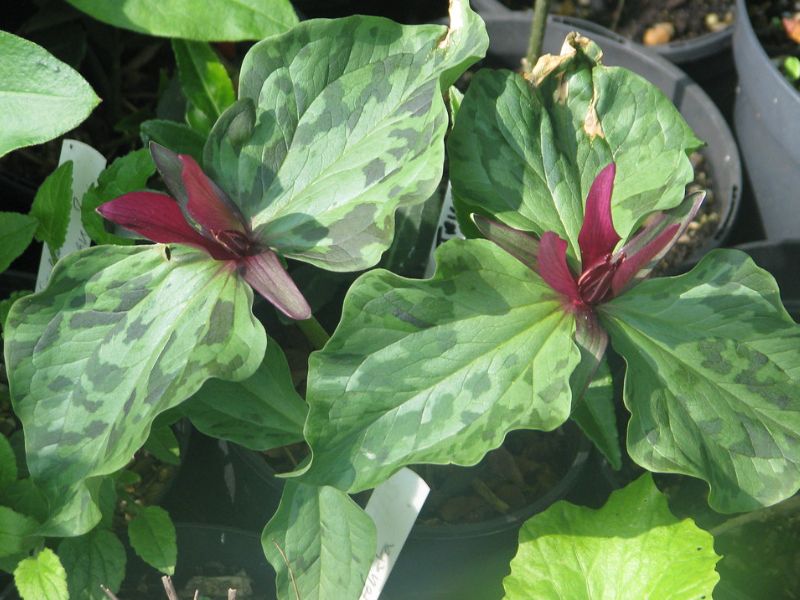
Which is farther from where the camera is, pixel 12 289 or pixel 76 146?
pixel 12 289

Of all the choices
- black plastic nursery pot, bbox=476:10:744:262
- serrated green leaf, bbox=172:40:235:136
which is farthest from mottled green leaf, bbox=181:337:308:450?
black plastic nursery pot, bbox=476:10:744:262

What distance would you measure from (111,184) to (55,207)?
67mm

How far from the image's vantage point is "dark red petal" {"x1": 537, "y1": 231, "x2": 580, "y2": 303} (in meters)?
0.67

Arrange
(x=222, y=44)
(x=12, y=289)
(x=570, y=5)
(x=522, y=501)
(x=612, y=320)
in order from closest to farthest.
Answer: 1. (x=612, y=320)
2. (x=522, y=501)
3. (x=12, y=289)
4. (x=222, y=44)
5. (x=570, y=5)

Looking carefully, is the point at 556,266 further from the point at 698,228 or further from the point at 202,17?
the point at 698,228

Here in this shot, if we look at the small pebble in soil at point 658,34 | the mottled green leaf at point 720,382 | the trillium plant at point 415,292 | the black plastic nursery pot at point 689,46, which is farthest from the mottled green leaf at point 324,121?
the small pebble in soil at point 658,34

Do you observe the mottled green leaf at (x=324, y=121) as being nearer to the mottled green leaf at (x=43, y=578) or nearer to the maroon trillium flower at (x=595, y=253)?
the maroon trillium flower at (x=595, y=253)

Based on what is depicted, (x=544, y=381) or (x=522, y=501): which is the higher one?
(x=544, y=381)

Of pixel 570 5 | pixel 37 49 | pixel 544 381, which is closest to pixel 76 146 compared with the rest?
pixel 37 49

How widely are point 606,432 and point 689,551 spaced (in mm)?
127

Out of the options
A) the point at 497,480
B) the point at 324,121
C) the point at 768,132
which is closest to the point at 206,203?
the point at 324,121

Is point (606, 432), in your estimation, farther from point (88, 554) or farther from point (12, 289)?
point (12, 289)

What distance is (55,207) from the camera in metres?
0.95

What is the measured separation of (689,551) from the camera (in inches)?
33.0
